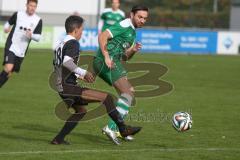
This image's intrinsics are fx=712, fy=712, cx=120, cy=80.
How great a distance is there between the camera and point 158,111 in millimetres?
15391

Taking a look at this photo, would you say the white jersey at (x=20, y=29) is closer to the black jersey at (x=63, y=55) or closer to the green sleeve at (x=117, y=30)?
the green sleeve at (x=117, y=30)

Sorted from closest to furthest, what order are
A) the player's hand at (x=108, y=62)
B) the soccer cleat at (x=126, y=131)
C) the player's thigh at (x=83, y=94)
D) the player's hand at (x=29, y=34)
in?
the player's thigh at (x=83, y=94), the soccer cleat at (x=126, y=131), the player's hand at (x=108, y=62), the player's hand at (x=29, y=34)

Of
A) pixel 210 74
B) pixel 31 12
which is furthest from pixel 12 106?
pixel 210 74

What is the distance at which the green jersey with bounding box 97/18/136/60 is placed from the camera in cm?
1131

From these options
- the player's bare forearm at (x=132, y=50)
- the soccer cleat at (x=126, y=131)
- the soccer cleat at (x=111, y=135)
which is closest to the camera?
the soccer cleat at (x=126, y=131)

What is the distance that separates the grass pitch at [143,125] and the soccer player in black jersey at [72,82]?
346 millimetres

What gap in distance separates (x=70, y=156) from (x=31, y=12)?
5975 millimetres

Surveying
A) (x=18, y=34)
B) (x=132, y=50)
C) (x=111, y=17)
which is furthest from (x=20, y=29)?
(x=132, y=50)

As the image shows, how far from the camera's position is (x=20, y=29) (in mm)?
15055

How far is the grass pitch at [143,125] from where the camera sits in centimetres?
1004

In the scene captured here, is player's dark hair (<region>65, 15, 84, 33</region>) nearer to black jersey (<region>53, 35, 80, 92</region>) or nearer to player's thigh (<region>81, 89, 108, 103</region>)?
black jersey (<region>53, 35, 80, 92</region>)

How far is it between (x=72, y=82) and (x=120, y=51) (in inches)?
49.0

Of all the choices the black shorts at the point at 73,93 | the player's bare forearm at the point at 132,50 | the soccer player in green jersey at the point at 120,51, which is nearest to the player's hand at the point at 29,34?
the soccer player in green jersey at the point at 120,51

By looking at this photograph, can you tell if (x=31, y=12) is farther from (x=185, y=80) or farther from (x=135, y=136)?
(x=185, y=80)
